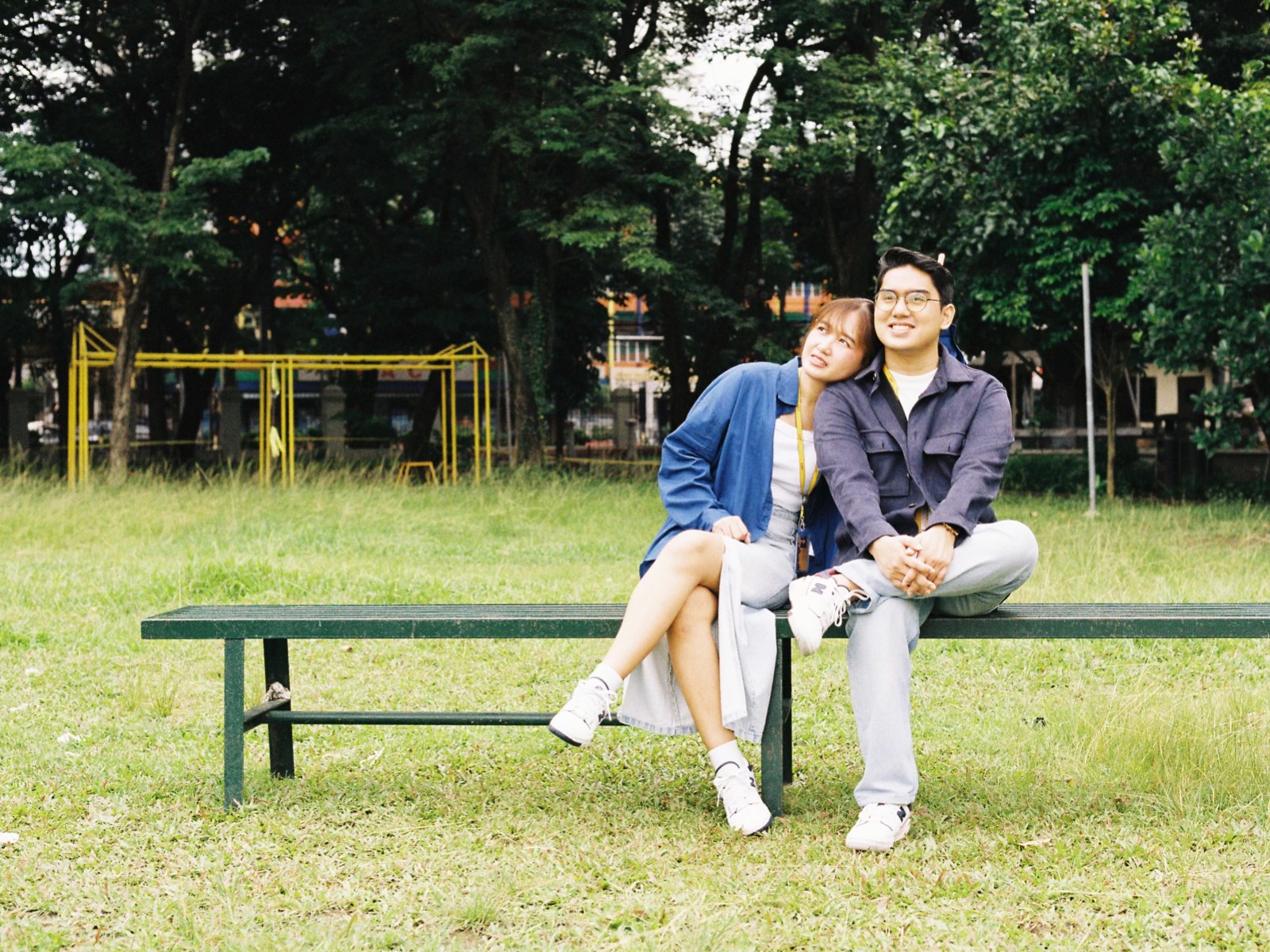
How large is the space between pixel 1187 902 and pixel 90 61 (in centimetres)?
2415

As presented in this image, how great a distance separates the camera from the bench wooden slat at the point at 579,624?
3.87 meters

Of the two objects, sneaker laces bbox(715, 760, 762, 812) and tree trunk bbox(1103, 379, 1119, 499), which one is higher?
tree trunk bbox(1103, 379, 1119, 499)

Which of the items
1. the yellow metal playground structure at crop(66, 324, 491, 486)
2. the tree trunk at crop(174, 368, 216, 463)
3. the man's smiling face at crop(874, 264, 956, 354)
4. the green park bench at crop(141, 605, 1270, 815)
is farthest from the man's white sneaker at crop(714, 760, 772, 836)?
the tree trunk at crop(174, 368, 216, 463)

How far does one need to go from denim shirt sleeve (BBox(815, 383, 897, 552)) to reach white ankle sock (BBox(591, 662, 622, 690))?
0.79 meters

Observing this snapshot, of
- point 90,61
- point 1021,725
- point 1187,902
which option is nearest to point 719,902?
point 1187,902

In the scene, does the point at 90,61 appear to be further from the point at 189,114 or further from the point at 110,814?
the point at 110,814

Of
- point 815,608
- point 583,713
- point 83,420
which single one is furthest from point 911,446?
point 83,420

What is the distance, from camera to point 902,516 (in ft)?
13.2

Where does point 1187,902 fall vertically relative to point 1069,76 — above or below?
below

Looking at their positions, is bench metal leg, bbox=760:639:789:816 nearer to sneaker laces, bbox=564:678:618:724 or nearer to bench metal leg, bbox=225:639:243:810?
sneaker laces, bbox=564:678:618:724

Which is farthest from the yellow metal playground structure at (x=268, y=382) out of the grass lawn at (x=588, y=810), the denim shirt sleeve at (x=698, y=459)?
the denim shirt sleeve at (x=698, y=459)

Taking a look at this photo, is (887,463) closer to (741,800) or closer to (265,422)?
(741,800)

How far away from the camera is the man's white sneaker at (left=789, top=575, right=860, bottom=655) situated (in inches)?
146

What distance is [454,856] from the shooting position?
369 cm
